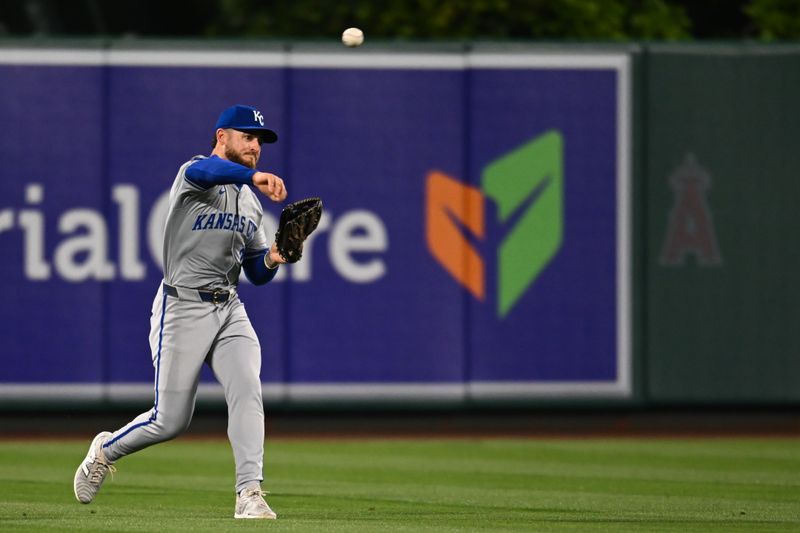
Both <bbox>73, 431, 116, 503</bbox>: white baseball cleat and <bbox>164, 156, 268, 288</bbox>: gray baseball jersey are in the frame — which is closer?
<bbox>164, 156, 268, 288</bbox>: gray baseball jersey

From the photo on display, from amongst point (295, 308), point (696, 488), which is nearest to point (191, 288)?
point (696, 488)

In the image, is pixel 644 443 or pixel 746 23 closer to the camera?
pixel 644 443

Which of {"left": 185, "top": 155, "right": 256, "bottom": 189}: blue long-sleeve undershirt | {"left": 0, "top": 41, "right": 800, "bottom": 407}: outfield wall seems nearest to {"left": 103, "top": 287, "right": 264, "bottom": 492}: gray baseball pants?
{"left": 185, "top": 155, "right": 256, "bottom": 189}: blue long-sleeve undershirt

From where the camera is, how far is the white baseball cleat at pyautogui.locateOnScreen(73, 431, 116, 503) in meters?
7.96

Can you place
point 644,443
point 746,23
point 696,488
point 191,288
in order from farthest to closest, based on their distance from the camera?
point 746,23
point 644,443
point 696,488
point 191,288

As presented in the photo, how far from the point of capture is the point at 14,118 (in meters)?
13.9

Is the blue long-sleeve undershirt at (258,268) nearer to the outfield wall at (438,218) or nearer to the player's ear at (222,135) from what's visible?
the player's ear at (222,135)

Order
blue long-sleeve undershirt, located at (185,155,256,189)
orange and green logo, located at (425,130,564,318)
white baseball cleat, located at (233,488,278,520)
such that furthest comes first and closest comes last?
Answer: orange and green logo, located at (425,130,564,318), white baseball cleat, located at (233,488,278,520), blue long-sleeve undershirt, located at (185,155,256,189)

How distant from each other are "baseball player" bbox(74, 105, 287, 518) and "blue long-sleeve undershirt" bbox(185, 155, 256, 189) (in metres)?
0.04

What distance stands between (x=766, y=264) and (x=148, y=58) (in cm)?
570

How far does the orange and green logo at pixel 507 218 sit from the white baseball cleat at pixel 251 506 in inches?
269

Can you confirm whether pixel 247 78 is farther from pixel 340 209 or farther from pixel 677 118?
pixel 677 118

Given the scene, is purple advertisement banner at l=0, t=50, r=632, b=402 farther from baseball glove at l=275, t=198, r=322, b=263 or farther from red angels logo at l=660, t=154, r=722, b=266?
baseball glove at l=275, t=198, r=322, b=263

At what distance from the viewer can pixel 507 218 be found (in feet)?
47.0
